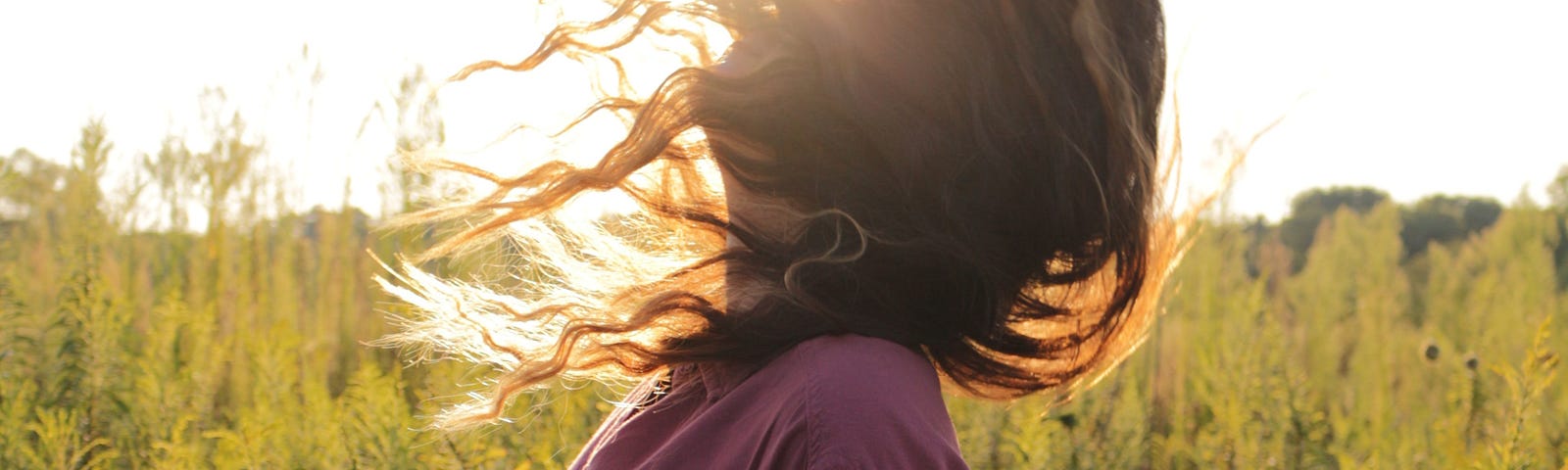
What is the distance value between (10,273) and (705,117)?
222 centimetres

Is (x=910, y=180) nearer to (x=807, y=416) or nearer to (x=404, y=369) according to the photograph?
(x=807, y=416)

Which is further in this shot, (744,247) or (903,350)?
(744,247)

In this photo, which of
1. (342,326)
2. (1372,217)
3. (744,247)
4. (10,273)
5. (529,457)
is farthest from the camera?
(1372,217)

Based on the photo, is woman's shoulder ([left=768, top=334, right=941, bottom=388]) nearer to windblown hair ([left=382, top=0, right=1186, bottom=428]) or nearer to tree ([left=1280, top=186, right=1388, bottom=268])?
windblown hair ([left=382, top=0, right=1186, bottom=428])

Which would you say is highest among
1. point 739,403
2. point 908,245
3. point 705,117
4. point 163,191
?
point 163,191

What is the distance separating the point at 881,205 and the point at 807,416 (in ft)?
0.91

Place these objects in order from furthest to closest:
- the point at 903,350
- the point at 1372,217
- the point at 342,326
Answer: the point at 1372,217, the point at 342,326, the point at 903,350

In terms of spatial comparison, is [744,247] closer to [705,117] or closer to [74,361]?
[705,117]

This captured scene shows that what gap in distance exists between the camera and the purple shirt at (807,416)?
0.89m

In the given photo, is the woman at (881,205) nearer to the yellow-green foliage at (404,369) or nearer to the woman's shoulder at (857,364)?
the woman's shoulder at (857,364)

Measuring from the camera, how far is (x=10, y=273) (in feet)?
8.96

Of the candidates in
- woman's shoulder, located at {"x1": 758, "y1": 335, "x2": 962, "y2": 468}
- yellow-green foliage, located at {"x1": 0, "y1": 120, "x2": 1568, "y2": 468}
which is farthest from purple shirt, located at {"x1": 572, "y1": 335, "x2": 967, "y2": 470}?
yellow-green foliage, located at {"x1": 0, "y1": 120, "x2": 1568, "y2": 468}

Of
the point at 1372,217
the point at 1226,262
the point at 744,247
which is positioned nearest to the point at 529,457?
the point at 744,247

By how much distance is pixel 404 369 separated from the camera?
11.5ft
